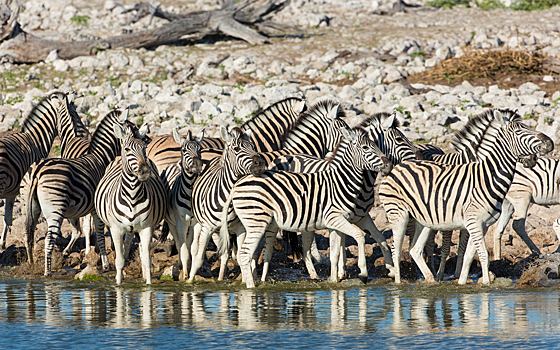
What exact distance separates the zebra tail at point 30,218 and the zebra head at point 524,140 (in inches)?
281

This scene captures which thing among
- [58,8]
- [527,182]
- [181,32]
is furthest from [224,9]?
[527,182]

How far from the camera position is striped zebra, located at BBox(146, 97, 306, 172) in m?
12.3

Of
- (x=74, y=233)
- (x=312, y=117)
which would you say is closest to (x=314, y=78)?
(x=312, y=117)

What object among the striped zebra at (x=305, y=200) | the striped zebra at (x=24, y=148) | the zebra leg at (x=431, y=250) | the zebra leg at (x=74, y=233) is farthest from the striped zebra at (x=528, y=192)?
the striped zebra at (x=24, y=148)

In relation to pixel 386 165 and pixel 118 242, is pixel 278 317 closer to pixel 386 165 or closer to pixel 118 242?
pixel 386 165

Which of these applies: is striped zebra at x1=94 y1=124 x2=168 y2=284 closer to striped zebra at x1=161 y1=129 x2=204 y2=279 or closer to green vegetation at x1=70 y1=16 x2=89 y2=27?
striped zebra at x1=161 y1=129 x2=204 y2=279

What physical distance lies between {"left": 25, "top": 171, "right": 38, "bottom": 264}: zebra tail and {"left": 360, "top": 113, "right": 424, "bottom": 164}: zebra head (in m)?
5.34

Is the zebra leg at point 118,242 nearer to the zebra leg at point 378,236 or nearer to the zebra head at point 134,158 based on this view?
the zebra head at point 134,158

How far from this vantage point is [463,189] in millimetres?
9484

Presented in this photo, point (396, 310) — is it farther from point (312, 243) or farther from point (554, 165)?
point (554, 165)

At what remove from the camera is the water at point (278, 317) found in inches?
257

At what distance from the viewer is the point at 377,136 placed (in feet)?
34.1

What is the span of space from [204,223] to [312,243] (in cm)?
221

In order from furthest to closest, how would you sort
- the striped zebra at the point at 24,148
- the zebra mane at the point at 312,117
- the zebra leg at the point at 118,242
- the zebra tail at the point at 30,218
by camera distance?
the striped zebra at the point at 24,148
the zebra mane at the point at 312,117
the zebra tail at the point at 30,218
the zebra leg at the point at 118,242
